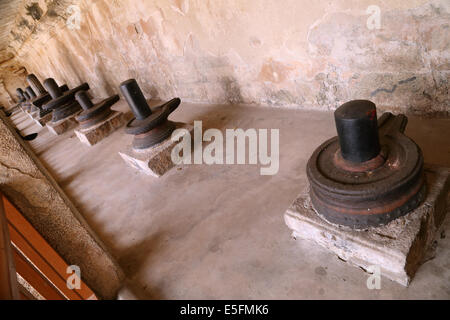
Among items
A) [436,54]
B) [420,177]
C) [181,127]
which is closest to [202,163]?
[181,127]

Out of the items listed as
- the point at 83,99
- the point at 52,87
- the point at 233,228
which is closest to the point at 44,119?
the point at 52,87

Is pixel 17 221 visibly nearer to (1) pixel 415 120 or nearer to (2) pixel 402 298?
(2) pixel 402 298

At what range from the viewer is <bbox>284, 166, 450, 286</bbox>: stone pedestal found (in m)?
1.35

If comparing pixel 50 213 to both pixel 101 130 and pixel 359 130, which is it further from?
pixel 101 130

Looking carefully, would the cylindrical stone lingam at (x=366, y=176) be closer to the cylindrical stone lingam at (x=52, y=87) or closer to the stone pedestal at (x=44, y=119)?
the cylindrical stone lingam at (x=52, y=87)

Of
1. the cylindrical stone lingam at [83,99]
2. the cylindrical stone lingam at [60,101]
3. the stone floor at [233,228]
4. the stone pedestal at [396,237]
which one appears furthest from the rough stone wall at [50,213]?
the cylindrical stone lingam at [60,101]

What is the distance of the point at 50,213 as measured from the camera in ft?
5.12

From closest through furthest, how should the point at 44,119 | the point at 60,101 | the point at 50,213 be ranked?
the point at 50,213, the point at 60,101, the point at 44,119

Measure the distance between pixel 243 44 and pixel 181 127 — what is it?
55.4 inches

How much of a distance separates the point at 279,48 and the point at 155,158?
201 centimetres

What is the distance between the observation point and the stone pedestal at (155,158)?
3139mm

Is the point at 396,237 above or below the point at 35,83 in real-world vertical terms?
below

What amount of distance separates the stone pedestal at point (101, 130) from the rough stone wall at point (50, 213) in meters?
3.38

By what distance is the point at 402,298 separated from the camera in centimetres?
137
